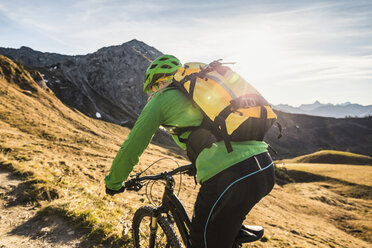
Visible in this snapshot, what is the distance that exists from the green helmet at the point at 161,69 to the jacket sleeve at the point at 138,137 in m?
0.84

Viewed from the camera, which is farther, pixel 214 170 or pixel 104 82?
pixel 104 82

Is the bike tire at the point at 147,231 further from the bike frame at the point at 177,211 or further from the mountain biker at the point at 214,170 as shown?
the mountain biker at the point at 214,170

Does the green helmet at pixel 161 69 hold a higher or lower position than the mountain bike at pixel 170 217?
higher

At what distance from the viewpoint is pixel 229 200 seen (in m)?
2.24

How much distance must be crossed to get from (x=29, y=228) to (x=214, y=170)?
4704 mm

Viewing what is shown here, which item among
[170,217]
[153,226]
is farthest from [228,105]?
[153,226]

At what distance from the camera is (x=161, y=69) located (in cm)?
333

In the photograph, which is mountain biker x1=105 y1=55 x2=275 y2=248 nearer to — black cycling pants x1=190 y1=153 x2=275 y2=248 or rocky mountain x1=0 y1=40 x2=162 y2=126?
black cycling pants x1=190 y1=153 x2=275 y2=248

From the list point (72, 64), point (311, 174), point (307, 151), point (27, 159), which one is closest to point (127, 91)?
point (72, 64)

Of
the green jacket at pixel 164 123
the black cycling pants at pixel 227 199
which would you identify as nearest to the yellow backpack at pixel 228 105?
the green jacket at pixel 164 123

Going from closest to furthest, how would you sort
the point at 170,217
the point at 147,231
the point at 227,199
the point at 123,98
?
the point at 227,199 → the point at 170,217 → the point at 147,231 → the point at 123,98

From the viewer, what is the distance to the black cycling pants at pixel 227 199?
2250 millimetres

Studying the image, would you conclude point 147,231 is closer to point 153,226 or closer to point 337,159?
point 153,226

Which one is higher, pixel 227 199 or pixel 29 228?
pixel 227 199
